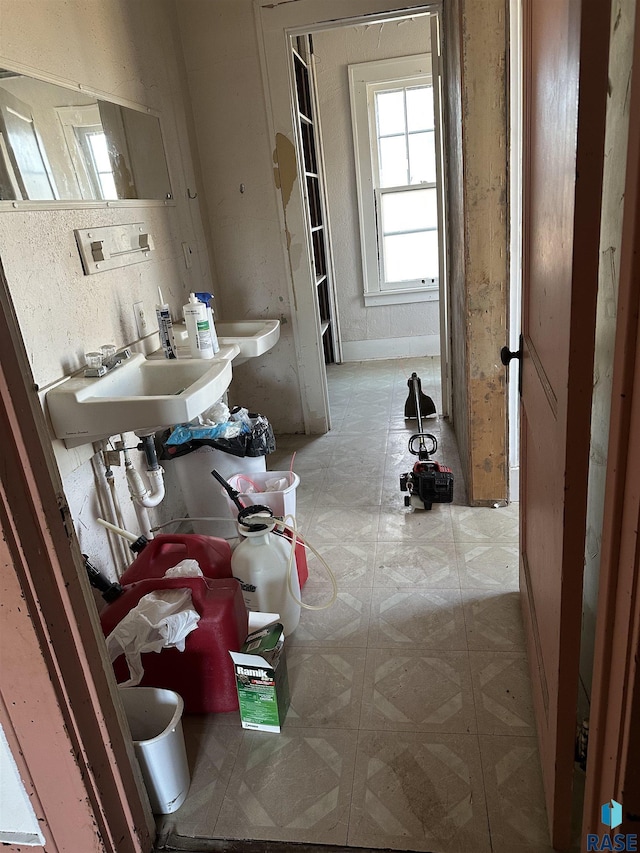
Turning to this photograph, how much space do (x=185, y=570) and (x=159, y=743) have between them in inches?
18.6

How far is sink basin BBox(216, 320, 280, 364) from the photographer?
2.62m

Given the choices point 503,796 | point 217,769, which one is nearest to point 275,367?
point 217,769

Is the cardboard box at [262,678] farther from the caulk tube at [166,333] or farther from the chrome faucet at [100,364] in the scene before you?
the caulk tube at [166,333]

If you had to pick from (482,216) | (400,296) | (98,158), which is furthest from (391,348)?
(98,158)

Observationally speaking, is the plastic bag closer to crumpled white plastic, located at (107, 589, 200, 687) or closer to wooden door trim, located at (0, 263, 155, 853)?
crumpled white plastic, located at (107, 589, 200, 687)

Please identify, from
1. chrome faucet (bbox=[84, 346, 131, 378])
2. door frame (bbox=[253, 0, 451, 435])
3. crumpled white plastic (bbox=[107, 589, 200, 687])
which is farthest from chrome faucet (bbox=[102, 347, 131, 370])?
door frame (bbox=[253, 0, 451, 435])

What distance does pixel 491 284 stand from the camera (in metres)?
2.25

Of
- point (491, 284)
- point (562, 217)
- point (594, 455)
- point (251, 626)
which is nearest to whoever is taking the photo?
point (562, 217)

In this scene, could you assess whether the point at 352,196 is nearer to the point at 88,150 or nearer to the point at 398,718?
the point at 88,150

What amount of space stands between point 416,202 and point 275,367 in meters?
2.15

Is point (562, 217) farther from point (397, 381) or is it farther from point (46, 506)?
point (397, 381)

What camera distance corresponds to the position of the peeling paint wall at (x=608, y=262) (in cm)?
91

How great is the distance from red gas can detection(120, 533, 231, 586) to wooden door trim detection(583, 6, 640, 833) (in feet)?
3.89

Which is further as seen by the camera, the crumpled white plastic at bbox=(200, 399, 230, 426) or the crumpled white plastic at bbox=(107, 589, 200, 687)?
the crumpled white plastic at bbox=(200, 399, 230, 426)
